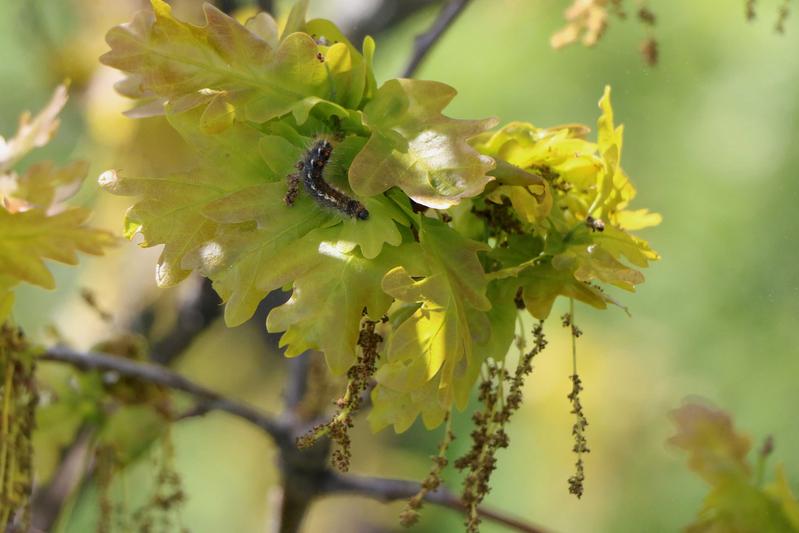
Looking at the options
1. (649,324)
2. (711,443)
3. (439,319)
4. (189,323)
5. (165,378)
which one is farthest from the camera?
(649,324)

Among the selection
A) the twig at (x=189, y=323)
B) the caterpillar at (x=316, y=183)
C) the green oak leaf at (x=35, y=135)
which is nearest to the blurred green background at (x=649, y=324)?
the twig at (x=189, y=323)

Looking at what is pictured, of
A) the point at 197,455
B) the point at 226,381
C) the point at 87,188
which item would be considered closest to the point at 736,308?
the point at 226,381

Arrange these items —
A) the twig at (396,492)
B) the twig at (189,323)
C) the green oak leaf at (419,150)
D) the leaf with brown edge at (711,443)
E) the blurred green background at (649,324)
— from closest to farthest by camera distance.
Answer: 1. the green oak leaf at (419,150)
2. the leaf with brown edge at (711,443)
3. the twig at (396,492)
4. the twig at (189,323)
5. the blurred green background at (649,324)

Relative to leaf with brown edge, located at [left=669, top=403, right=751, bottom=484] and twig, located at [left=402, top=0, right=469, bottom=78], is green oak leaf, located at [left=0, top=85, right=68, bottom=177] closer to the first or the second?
twig, located at [left=402, top=0, right=469, bottom=78]

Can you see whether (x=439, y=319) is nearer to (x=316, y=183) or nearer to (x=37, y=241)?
(x=316, y=183)

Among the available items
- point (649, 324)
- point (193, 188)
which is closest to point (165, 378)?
point (193, 188)

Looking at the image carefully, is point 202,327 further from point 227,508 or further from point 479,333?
point 227,508

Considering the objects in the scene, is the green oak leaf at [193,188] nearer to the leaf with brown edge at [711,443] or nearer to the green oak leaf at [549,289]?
the green oak leaf at [549,289]
